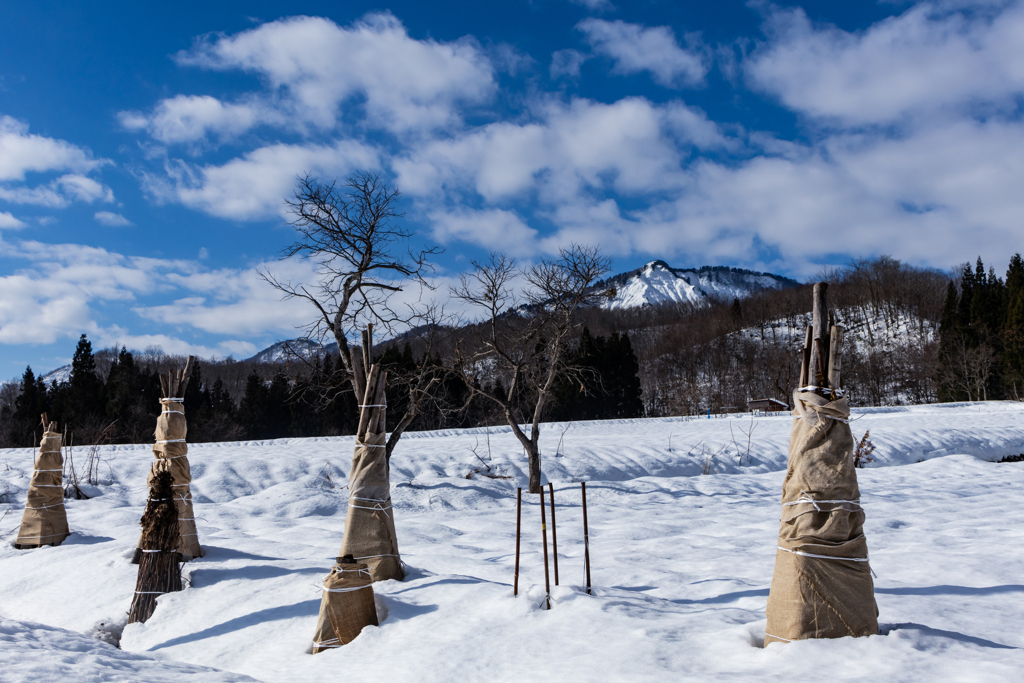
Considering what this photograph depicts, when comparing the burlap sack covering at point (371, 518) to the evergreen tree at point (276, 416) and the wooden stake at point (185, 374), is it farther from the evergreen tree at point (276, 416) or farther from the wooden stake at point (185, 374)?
the evergreen tree at point (276, 416)

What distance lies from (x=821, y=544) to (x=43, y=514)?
9095mm

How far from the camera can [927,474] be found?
11430mm

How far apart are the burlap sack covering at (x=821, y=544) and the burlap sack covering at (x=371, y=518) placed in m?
3.42

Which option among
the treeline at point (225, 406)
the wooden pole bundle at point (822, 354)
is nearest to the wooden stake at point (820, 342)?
the wooden pole bundle at point (822, 354)

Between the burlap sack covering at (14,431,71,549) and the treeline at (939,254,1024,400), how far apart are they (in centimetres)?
4190

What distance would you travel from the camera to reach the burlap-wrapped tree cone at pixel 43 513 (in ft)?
24.5

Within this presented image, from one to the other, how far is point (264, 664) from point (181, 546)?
9.88 ft

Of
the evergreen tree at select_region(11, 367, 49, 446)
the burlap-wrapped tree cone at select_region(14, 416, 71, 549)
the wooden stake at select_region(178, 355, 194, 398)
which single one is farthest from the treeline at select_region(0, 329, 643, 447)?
the wooden stake at select_region(178, 355, 194, 398)

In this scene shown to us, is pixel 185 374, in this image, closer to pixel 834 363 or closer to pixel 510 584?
pixel 510 584

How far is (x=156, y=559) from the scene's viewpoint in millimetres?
5566

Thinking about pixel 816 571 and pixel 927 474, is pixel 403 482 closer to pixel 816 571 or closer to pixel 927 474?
pixel 816 571

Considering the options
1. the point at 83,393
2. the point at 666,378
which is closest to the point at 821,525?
the point at 83,393

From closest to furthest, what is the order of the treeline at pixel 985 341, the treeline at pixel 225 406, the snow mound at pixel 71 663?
the snow mound at pixel 71 663
the treeline at pixel 225 406
the treeline at pixel 985 341

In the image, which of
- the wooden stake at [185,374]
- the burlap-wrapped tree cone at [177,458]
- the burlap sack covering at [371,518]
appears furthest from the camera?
the wooden stake at [185,374]
